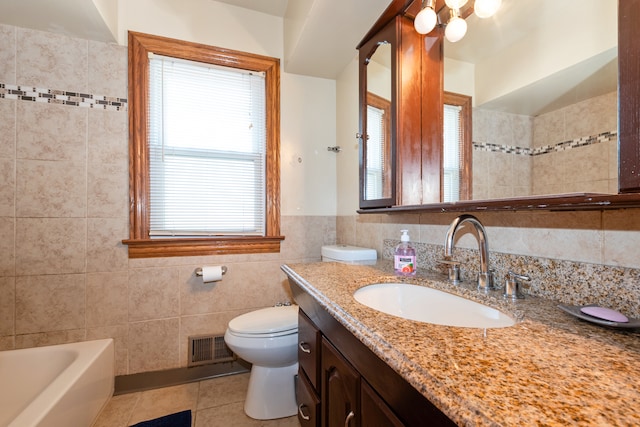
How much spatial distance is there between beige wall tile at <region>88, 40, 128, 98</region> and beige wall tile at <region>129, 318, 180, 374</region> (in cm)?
142

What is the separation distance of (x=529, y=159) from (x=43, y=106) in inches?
92.2

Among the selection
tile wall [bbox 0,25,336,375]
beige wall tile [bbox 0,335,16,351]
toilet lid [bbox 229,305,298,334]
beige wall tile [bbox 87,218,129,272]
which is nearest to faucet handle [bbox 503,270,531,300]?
toilet lid [bbox 229,305,298,334]

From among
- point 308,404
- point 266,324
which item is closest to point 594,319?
point 308,404

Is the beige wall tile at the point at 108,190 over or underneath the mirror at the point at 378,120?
underneath

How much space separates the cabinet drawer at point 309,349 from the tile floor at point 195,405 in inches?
23.0

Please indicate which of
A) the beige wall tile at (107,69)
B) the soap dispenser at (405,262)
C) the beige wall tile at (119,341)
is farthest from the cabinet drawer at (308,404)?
the beige wall tile at (107,69)

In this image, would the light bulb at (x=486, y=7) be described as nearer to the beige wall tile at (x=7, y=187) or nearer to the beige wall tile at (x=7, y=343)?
the beige wall tile at (x=7, y=187)

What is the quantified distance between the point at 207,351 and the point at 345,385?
1419 millimetres

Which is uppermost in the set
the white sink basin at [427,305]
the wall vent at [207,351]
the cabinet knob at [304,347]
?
the white sink basin at [427,305]

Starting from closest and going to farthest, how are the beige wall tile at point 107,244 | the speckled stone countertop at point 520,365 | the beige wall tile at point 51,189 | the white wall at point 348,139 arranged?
the speckled stone countertop at point 520,365, the beige wall tile at point 51,189, the beige wall tile at point 107,244, the white wall at point 348,139

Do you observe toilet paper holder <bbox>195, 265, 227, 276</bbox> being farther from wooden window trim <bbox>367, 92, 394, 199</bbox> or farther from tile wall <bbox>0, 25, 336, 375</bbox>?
wooden window trim <bbox>367, 92, 394, 199</bbox>

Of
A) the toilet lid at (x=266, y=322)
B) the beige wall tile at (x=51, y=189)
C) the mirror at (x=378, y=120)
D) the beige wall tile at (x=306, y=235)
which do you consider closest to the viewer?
the mirror at (x=378, y=120)

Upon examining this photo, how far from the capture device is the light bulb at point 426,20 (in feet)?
3.79

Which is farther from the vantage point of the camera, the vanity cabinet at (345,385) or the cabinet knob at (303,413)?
the cabinet knob at (303,413)
